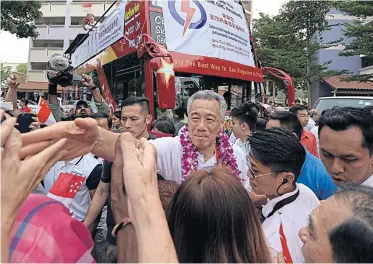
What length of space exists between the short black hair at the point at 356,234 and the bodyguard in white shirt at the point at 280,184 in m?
0.42

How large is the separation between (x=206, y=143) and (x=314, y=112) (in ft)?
17.9

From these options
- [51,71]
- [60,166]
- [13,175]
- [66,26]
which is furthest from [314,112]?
[66,26]

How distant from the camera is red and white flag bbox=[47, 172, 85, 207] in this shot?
1.94 m

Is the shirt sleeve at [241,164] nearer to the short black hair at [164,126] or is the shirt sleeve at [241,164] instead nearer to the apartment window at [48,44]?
the short black hair at [164,126]

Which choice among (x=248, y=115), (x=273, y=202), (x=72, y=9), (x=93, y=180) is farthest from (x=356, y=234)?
(x=72, y=9)

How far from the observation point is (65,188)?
2.01m

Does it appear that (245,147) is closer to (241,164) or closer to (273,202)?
(241,164)

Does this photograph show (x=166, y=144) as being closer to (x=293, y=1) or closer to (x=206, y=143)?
(x=206, y=143)

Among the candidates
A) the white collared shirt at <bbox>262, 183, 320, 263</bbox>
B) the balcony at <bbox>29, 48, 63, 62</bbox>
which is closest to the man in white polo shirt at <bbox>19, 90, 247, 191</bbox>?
the white collared shirt at <bbox>262, 183, 320, 263</bbox>

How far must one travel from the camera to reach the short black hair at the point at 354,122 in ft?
5.95

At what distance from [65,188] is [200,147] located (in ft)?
2.79

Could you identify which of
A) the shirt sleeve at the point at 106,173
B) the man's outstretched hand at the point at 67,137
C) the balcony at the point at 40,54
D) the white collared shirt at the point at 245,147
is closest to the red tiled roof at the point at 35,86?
the balcony at the point at 40,54

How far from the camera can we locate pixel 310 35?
17094 mm

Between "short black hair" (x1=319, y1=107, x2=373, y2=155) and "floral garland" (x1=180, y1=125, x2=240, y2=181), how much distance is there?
0.69 metres
